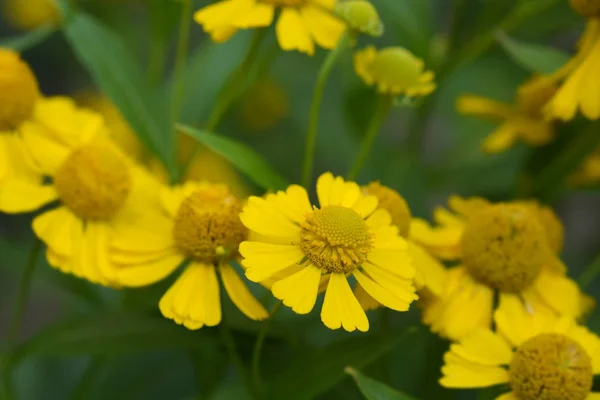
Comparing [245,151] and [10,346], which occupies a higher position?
[245,151]

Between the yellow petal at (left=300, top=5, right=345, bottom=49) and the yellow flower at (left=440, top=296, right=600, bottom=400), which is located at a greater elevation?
the yellow petal at (left=300, top=5, right=345, bottom=49)

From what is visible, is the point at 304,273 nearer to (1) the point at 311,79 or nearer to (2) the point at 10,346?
(2) the point at 10,346

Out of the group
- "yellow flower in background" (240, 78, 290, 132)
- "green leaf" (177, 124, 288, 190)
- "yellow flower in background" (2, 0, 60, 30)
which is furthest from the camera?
"yellow flower in background" (2, 0, 60, 30)

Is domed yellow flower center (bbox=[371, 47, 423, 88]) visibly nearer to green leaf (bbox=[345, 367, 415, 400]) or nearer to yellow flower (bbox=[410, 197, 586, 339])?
yellow flower (bbox=[410, 197, 586, 339])

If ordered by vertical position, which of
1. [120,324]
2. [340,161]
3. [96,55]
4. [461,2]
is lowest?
[340,161]

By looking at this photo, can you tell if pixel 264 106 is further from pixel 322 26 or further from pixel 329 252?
pixel 329 252

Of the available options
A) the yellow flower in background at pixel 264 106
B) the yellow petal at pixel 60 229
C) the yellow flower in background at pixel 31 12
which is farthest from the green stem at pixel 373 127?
the yellow flower in background at pixel 31 12

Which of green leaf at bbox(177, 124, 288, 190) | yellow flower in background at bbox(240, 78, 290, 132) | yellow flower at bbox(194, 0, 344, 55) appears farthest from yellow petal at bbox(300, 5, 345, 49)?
yellow flower in background at bbox(240, 78, 290, 132)

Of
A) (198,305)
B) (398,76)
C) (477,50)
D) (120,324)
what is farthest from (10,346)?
(477,50)
